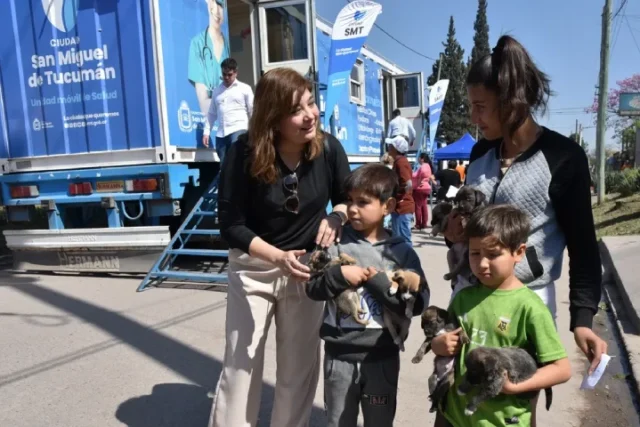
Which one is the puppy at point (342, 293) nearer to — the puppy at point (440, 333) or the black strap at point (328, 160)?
the puppy at point (440, 333)

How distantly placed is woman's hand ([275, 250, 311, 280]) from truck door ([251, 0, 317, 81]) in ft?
18.0

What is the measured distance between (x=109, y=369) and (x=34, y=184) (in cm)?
365

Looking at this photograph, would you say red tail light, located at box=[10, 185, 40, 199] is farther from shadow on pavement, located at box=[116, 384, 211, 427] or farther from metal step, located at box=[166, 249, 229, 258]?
shadow on pavement, located at box=[116, 384, 211, 427]

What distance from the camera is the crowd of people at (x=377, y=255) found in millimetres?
1714

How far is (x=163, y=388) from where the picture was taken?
3.52 m

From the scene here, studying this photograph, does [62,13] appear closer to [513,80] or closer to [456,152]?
[513,80]

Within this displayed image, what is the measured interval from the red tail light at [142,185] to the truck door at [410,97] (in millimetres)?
8559

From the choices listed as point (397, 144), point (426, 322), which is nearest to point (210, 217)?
point (397, 144)

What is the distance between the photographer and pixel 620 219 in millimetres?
10430

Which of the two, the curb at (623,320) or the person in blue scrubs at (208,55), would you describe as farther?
the person in blue scrubs at (208,55)

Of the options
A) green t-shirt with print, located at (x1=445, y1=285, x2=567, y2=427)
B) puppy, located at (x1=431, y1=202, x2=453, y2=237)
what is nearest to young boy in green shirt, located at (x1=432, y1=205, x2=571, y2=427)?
green t-shirt with print, located at (x1=445, y1=285, x2=567, y2=427)

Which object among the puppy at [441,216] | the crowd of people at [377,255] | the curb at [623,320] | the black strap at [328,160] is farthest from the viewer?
the curb at [623,320]

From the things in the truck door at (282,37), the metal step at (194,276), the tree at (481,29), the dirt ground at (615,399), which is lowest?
the dirt ground at (615,399)

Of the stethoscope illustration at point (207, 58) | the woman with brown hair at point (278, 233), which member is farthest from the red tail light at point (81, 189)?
the woman with brown hair at point (278, 233)
